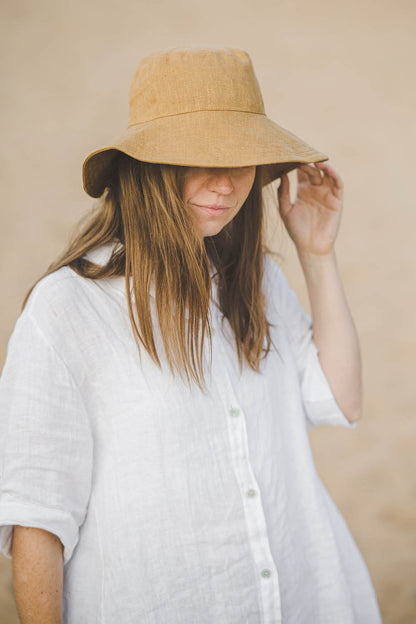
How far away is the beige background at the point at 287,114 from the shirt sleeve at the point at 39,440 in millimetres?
3182

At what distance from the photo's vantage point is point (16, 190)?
5.15 m

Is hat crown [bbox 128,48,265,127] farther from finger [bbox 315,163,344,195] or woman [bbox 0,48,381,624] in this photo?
finger [bbox 315,163,344,195]

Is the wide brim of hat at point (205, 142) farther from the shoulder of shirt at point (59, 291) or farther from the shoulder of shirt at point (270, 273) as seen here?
the shoulder of shirt at point (270, 273)

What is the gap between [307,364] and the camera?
4.54 ft

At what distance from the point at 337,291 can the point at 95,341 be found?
1.97 ft

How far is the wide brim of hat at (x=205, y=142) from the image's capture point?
3.34 ft

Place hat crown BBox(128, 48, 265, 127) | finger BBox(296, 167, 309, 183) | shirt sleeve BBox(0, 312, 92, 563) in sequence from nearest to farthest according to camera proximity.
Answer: shirt sleeve BBox(0, 312, 92, 563)
hat crown BBox(128, 48, 265, 127)
finger BBox(296, 167, 309, 183)

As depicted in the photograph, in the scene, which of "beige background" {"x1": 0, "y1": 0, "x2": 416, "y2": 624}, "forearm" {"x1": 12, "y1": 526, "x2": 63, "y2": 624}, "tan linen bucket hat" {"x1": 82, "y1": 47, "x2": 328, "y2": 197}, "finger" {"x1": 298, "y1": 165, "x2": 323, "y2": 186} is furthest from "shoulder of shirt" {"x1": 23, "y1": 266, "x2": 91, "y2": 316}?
"beige background" {"x1": 0, "y1": 0, "x2": 416, "y2": 624}

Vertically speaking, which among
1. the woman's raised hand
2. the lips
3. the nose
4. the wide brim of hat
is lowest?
the woman's raised hand

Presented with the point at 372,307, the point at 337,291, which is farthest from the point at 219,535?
the point at 372,307

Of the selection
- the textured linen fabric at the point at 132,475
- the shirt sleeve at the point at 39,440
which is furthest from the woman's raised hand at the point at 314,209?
the shirt sleeve at the point at 39,440

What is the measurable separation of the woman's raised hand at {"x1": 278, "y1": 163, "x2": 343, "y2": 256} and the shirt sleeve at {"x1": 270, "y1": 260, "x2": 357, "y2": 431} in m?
0.10

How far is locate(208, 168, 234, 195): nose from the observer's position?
1085 millimetres

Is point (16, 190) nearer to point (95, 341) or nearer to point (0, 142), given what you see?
point (0, 142)
